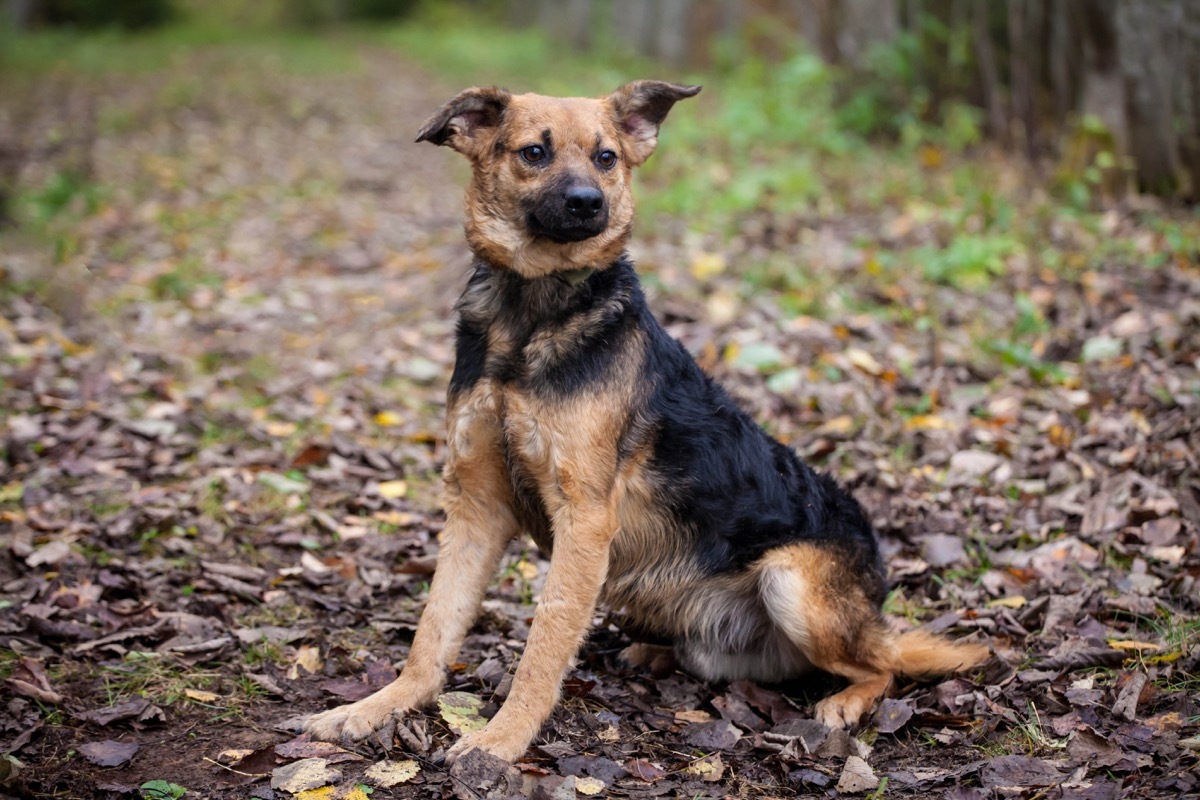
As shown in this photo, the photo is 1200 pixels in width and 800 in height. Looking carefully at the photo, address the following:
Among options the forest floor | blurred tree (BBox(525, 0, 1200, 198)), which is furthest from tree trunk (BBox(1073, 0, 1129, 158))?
the forest floor

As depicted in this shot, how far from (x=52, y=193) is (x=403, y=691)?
9.59 m

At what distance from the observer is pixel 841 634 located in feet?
14.0

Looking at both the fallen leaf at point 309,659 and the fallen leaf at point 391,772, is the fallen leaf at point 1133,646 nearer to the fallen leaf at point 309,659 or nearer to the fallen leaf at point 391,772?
the fallen leaf at point 391,772

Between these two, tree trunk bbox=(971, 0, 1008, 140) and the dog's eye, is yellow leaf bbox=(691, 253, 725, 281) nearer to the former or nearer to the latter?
tree trunk bbox=(971, 0, 1008, 140)

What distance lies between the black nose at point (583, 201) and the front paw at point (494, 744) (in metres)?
2.03

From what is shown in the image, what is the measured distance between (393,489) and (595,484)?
2611 millimetres

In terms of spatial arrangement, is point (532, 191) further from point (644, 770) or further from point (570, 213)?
Result: point (644, 770)

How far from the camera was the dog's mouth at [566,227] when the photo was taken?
4.12 meters

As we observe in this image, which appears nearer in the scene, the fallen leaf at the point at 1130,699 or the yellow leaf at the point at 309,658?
the fallen leaf at the point at 1130,699

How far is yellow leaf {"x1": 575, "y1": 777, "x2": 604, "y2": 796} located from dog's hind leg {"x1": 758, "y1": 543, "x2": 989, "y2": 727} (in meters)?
1.05

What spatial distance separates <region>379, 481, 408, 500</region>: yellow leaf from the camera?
20.2ft

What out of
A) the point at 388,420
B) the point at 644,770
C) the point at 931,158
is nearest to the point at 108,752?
the point at 644,770

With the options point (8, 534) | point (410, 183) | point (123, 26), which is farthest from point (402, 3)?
point (8, 534)

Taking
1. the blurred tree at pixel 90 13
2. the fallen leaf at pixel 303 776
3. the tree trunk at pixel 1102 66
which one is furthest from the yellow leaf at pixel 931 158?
the blurred tree at pixel 90 13
